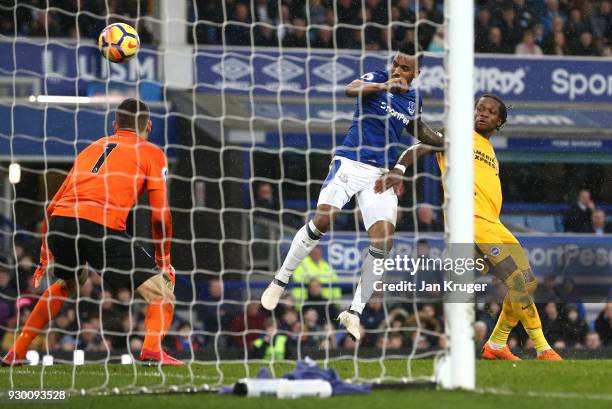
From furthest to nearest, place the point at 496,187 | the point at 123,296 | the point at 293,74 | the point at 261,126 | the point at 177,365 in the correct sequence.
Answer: the point at 293,74 < the point at 261,126 < the point at 123,296 < the point at 496,187 < the point at 177,365

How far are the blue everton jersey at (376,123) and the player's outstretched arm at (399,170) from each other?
109 millimetres

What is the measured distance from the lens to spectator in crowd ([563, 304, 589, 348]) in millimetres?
14750

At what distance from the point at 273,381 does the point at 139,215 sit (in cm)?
1046

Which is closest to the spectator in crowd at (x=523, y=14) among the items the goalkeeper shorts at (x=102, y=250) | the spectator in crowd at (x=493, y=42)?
the spectator in crowd at (x=493, y=42)

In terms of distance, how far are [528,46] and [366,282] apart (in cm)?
1034

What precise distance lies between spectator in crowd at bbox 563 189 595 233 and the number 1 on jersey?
396 inches

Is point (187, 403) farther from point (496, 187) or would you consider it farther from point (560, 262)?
point (560, 262)

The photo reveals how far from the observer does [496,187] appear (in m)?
9.44

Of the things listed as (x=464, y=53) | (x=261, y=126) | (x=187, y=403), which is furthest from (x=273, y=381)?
(x=261, y=126)

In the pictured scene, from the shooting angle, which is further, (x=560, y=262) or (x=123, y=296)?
(x=560, y=262)

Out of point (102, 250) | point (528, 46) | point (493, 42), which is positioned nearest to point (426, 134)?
point (102, 250)

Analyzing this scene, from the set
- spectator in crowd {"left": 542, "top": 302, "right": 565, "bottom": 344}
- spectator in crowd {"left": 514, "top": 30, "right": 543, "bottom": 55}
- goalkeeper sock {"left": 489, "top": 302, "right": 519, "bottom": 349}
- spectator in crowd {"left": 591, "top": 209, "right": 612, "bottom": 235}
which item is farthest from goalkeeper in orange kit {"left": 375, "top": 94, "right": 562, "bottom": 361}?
spectator in crowd {"left": 514, "top": 30, "right": 543, "bottom": 55}

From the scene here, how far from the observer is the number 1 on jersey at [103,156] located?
8234 millimetres
